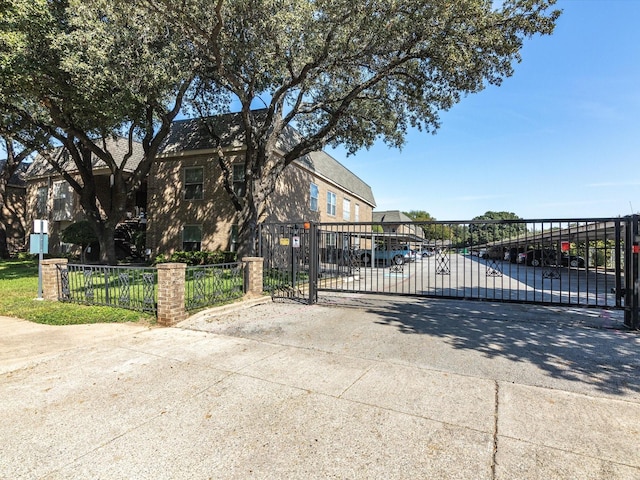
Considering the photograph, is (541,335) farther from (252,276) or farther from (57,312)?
(57,312)

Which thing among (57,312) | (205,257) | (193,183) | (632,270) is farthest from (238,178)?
(632,270)

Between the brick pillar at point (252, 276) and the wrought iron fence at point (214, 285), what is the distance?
124mm

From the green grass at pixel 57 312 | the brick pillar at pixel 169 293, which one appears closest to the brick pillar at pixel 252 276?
the brick pillar at pixel 169 293

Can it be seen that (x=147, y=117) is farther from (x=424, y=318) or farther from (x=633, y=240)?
(x=633, y=240)

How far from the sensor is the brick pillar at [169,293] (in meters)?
7.03

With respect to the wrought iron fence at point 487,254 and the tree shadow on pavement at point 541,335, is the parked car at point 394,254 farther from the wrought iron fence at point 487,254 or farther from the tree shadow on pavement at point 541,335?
the tree shadow on pavement at point 541,335

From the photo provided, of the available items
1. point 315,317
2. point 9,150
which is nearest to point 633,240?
point 315,317

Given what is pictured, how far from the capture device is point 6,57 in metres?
10.2

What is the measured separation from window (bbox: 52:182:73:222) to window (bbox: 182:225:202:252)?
10783 mm

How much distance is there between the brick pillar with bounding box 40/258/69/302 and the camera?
30.4 feet

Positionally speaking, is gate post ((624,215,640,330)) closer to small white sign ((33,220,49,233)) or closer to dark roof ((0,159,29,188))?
small white sign ((33,220,49,233))

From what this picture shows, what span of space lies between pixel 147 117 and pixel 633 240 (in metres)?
16.9

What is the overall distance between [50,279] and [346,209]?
22648 millimetres

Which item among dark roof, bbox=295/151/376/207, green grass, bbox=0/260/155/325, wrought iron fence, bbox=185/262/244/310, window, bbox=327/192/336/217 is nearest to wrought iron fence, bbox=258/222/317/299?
wrought iron fence, bbox=185/262/244/310
